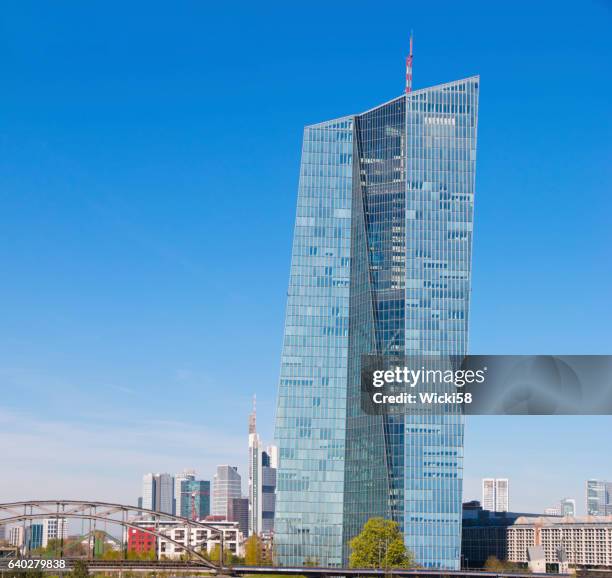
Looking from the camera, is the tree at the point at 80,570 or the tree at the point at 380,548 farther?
the tree at the point at 380,548

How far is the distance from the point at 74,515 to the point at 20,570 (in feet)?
→ 32.3

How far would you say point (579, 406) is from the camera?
98.8 metres

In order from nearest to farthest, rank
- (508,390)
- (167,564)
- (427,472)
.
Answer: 1. (508,390)
2. (167,564)
3. (427,472)

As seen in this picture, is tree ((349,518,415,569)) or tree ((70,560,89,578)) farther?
tree ((349,518,415,569))

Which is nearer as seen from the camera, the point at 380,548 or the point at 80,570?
the point at 80,570

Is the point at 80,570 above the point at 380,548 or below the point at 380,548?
below

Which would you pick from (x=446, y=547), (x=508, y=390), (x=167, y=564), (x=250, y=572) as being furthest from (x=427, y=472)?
(x=508, y=390)

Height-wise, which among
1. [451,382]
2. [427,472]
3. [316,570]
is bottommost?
[316,570]

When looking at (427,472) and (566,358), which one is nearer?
(566,358)

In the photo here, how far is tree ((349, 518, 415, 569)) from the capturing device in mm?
186875

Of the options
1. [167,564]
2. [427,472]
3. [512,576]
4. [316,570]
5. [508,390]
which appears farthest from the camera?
[427,472]

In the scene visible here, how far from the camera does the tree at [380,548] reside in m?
187

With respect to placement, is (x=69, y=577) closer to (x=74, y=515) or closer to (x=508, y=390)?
(x=74, y=515)

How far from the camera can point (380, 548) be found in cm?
18862
